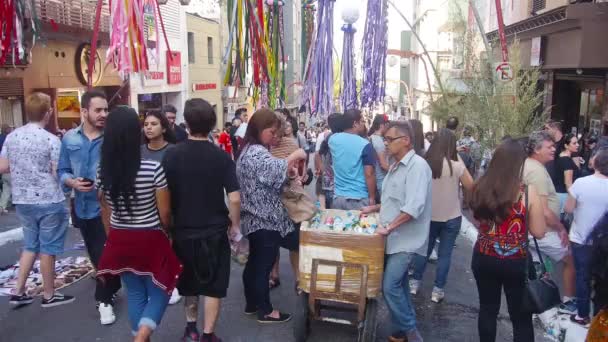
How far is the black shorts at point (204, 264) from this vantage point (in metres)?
3.55

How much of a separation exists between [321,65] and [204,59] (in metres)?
18.8

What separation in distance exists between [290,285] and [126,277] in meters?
2.24

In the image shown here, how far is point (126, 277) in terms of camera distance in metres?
3.28

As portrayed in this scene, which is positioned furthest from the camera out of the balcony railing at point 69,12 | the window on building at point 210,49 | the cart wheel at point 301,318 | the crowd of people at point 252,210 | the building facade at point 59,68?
the window on building at point 210,49

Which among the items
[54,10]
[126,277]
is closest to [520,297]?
[126,277]

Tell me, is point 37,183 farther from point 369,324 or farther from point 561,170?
point 561,170

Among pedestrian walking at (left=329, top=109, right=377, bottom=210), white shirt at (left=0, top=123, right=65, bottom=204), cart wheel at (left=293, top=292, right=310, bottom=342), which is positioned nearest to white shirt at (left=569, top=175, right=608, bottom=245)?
pedestrian walking at (left=329, top=109, right=377, bottom=210)

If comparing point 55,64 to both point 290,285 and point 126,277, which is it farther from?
point 126,277

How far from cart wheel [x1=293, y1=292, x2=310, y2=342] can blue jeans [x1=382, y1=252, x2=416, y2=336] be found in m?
0.58

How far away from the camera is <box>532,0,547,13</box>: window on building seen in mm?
12767

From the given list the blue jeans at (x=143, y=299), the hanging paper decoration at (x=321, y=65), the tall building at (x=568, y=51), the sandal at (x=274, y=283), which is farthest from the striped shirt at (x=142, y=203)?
the tall building at (x=568, y=51)

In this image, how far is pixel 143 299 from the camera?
3379 mm

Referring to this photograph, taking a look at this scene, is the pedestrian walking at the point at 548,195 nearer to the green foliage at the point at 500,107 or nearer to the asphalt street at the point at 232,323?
the asphalt street at the point at 232,323

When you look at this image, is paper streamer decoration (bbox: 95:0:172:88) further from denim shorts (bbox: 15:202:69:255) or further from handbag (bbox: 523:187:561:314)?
handbag (bbox: 523:187:561:314)
